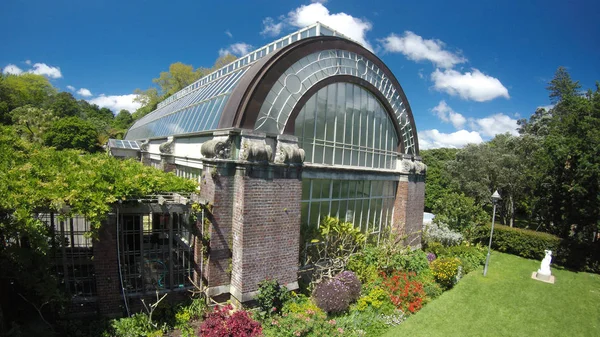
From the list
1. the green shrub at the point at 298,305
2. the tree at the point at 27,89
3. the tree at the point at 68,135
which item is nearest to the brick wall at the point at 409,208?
the green shrub at the point at 298,305

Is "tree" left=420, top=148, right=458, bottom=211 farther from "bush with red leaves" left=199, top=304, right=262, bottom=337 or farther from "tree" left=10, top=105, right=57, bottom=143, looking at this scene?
"tree" left=10, top=105, right=57, bottom=143

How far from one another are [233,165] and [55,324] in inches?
201

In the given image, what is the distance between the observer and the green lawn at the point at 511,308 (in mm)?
8859

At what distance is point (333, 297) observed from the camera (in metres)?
8.68

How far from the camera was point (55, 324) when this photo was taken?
21.6 feet

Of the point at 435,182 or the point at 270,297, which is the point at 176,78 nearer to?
the point at 435,182

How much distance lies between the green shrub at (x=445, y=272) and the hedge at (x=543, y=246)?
6.50 metres

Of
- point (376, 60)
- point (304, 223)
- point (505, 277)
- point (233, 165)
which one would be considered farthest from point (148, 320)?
point (505, 277)

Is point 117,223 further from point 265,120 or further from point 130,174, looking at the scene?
point 265,120

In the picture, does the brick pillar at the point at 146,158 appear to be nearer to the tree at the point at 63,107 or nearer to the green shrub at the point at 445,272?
the green shrub at the point at 445,272

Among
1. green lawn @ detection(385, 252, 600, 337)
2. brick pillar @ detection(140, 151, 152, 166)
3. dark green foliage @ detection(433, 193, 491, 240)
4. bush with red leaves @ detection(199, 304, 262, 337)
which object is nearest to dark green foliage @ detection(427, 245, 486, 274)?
green lawn @ detection(385, 252, 600, 337)

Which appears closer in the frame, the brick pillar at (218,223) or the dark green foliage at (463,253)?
the brick pillar at (218,223)

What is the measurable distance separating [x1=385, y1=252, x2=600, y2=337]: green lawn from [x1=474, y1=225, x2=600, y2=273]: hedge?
1.07m

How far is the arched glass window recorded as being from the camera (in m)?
10.4
